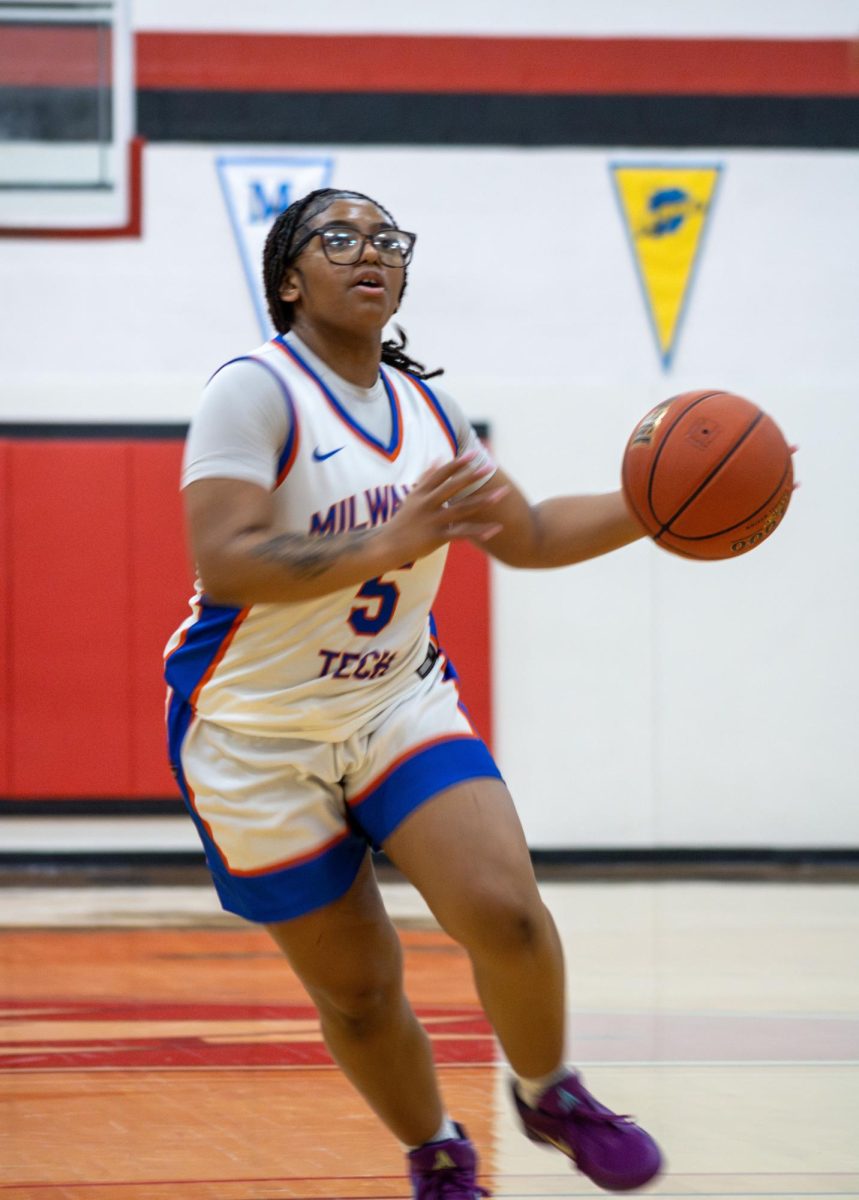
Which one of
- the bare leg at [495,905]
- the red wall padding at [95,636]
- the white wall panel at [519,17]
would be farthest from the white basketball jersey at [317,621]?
the white wall panel at [519,17]

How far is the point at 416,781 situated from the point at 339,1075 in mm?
1702

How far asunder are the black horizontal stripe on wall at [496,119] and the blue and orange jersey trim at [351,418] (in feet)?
20.2

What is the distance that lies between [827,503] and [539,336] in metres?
1.78

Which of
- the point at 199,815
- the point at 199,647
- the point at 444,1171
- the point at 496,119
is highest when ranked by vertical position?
the point at 496,119

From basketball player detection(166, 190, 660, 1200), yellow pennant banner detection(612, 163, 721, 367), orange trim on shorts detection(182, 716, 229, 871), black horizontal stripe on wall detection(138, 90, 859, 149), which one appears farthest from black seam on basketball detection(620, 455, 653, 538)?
black horizontal stripe on wall detection(138, 90, 859, 149)

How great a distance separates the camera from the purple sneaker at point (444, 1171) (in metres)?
2.63

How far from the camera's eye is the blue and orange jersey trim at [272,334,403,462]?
2609 mm

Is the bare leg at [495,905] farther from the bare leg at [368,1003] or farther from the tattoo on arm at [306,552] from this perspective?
the tattoo on arm at [306,552]

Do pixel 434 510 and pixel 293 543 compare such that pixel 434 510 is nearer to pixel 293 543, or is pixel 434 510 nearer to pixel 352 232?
pixel 293 543

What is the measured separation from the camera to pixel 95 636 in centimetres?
835

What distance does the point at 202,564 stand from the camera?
2.44 m

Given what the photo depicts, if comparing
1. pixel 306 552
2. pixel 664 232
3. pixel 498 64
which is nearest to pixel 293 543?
pixel 306 552

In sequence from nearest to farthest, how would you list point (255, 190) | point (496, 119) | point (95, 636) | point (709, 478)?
point (709, 478)
point (95, 636)
point (255, 190)
point (496, 119)

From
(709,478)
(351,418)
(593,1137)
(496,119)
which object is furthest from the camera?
(496,119)
